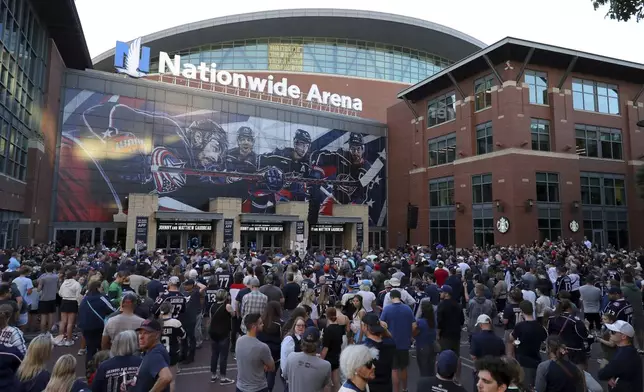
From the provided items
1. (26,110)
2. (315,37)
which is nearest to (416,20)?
(315,37)

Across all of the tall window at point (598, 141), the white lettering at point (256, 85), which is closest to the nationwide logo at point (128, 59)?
the white lettering at point (256, 85)

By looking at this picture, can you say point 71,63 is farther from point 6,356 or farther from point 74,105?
point 6,356

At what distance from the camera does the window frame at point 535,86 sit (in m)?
32.8

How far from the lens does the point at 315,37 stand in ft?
194

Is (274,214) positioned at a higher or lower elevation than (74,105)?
lower

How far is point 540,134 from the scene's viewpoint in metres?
32.8

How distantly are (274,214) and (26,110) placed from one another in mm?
20223

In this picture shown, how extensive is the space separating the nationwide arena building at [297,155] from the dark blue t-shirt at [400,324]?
745 inches

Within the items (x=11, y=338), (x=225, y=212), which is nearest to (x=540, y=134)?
(x=225, y=212)

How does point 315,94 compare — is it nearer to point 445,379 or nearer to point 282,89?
point 282,89

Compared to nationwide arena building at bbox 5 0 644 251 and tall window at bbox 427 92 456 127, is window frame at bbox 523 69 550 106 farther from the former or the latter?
tall window at bbox 427 92 456 127

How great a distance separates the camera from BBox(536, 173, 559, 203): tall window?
32.2m

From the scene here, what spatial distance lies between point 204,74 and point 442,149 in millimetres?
25867

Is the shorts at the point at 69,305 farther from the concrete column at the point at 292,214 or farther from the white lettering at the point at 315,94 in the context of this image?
the white lettering at the point at 315,94
